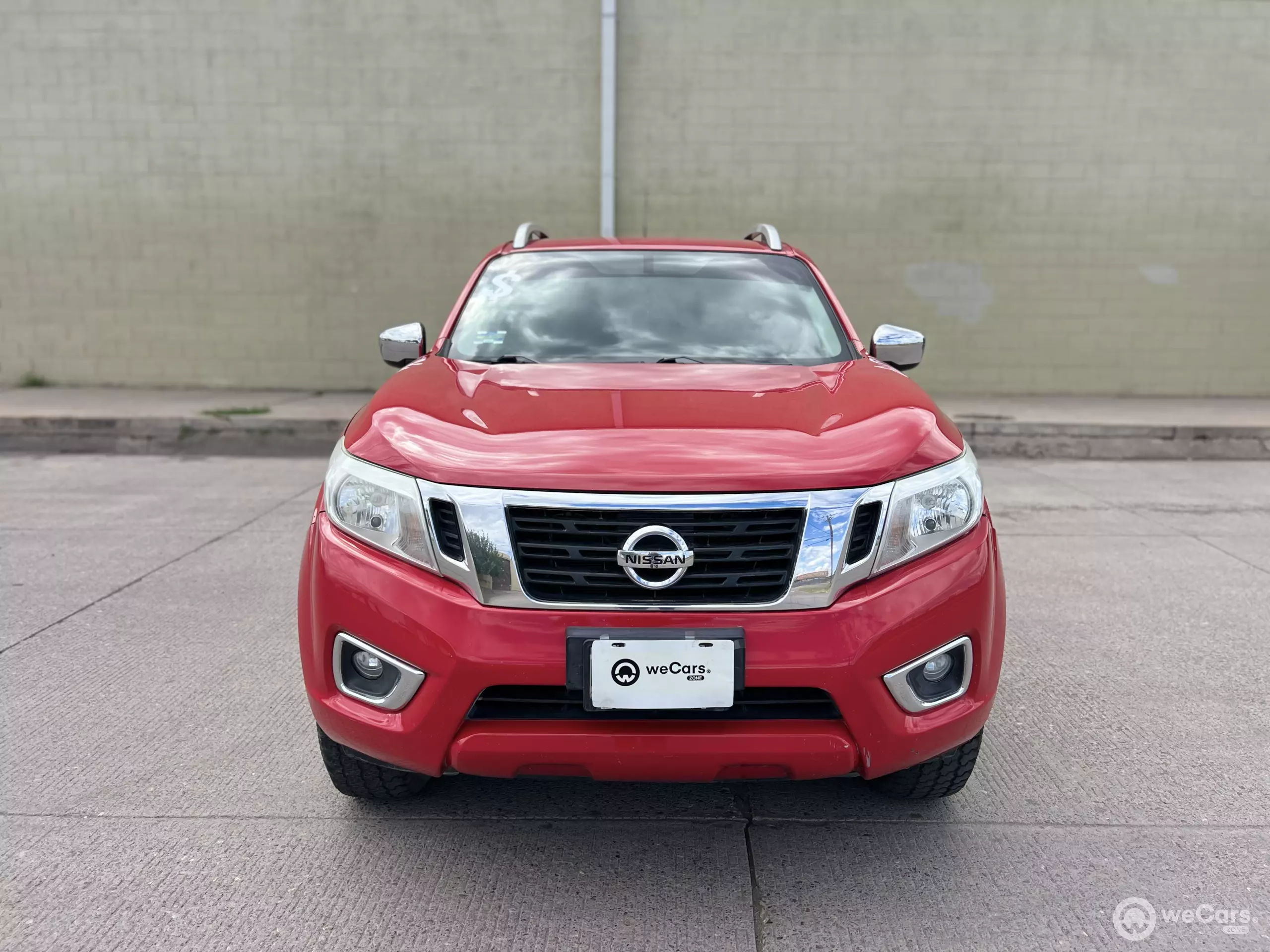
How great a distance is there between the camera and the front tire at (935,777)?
8.64 feet

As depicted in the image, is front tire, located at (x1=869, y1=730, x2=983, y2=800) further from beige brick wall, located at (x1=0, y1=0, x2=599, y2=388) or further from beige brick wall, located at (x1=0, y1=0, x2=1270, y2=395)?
beige brick wall, located at (x1=0, y1=0, x2=599, y2=388)

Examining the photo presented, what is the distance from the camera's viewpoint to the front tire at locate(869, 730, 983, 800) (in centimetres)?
263

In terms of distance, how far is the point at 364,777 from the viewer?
2.68 m

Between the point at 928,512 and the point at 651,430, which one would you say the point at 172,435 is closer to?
the point at 651,430

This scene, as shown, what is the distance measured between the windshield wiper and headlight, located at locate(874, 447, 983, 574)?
1.41 meters

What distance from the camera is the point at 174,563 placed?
525 cm

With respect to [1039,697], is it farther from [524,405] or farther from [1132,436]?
[1132,436]

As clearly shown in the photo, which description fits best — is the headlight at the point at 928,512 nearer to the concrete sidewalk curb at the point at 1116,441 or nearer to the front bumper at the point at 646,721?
the front bumper at the point at 646,721

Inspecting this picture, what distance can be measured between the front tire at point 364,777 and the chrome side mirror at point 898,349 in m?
2.26

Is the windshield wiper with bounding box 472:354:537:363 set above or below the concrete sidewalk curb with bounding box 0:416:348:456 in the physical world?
above

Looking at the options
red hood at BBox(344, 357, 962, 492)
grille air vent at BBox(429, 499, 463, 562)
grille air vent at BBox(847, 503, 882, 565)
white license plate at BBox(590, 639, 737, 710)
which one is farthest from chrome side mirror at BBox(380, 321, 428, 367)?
grille air vent at BBox(847, 503, 882, 565)

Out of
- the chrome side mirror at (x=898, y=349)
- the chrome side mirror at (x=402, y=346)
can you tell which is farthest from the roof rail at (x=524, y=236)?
the chrome side mirror at (x=898, y=349)

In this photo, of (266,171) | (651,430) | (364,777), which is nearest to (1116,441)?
(651,430)

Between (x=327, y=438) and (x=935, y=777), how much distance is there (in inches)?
295
